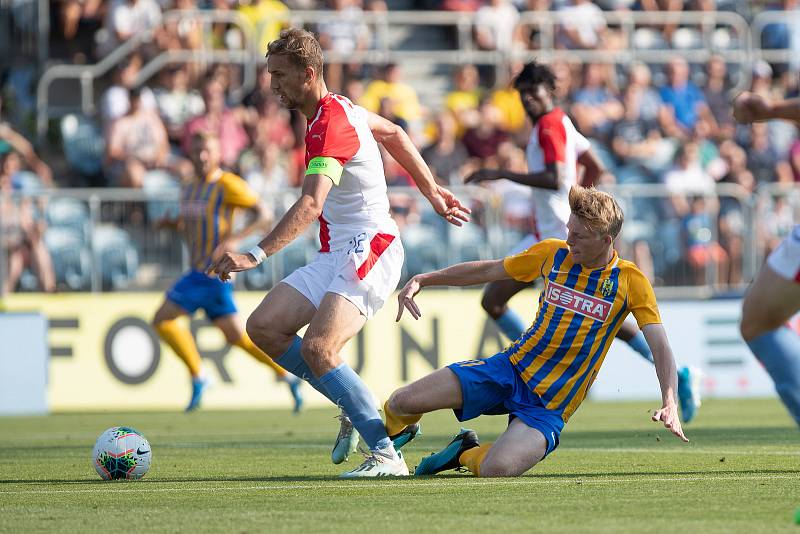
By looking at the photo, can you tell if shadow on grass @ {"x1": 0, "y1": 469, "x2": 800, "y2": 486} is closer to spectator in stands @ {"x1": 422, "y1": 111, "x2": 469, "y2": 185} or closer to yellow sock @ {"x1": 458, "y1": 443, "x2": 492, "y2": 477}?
yellow sock @ {"x1": 458, "y1": 443, "x2": 492, "y2": 477}

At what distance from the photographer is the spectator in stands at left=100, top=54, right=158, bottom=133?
18891 millimetres

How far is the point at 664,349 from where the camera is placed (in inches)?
298

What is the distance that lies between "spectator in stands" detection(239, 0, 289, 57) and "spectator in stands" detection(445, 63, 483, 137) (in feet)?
8.63

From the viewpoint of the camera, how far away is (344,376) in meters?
8.07

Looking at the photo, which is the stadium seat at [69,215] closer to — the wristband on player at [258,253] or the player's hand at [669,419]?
the wristband on player at [258,253]

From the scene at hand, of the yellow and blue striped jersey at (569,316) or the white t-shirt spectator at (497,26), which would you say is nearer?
the yellow and blue striped jersey at (569,316)

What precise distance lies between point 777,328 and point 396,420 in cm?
246

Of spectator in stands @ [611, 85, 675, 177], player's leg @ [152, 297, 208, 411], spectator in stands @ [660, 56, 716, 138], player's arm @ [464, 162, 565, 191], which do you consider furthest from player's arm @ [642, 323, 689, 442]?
spectator in stands @ [660, 56, 716, 138]

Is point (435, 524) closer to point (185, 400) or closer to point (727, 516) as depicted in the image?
point (727, 516)

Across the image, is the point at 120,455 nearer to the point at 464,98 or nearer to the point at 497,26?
the point at 464,98

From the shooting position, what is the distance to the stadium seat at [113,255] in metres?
17.2

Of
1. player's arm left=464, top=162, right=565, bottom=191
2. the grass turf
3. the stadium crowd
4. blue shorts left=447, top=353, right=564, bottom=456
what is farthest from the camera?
the stadium crowd

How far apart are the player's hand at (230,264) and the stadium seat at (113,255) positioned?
10144 millimetres

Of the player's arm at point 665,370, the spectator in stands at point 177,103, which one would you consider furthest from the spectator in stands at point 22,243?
the player's arm at point 665,370
